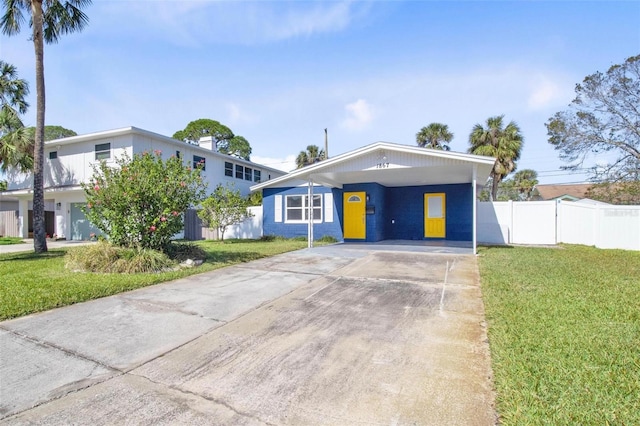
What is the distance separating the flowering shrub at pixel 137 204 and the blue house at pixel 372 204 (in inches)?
187

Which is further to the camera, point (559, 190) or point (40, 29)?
point (559, 190)

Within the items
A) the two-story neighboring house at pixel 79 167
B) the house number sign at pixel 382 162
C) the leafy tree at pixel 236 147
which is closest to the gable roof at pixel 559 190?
the house number sign at pixel 382 162

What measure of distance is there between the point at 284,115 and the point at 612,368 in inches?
688

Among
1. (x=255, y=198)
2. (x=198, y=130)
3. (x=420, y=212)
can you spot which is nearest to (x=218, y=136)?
(x=198, y=130)

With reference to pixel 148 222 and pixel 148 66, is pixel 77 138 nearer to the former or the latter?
pixel 148 66

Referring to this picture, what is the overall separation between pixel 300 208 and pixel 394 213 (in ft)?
14.6

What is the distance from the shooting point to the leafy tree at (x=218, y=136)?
3759 centimetres

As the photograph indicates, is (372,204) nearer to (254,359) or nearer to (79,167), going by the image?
(254,359)

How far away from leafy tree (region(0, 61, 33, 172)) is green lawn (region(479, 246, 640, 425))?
20.0 meters

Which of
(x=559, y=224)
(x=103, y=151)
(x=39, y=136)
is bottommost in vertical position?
(x=559, y=224)

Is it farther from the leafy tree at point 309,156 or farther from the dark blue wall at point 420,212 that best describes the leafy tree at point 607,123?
the leafy tree at point 309,156

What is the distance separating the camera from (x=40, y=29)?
1109 cm

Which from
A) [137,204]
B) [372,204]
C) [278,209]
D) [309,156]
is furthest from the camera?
[309,156]

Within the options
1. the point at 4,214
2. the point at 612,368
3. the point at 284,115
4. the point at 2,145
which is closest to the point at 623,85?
the point at 284,115
